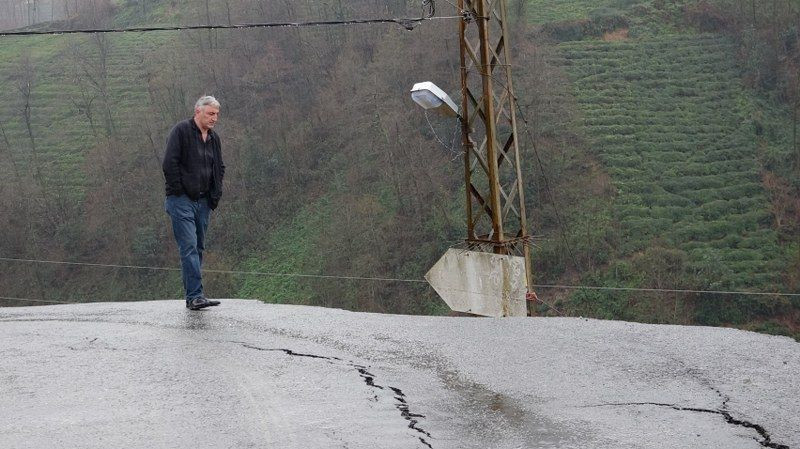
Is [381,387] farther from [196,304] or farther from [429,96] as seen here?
[429,96]

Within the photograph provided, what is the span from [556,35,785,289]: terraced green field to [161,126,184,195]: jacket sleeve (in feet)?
85.1

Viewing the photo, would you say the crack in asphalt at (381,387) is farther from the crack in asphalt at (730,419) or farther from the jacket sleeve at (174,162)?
the jacket sleeve at (174,162)

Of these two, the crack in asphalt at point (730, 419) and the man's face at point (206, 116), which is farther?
the man's face at point (206, 116)

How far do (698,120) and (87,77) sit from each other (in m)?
39.0

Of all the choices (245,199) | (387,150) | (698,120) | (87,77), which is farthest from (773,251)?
(87,77)

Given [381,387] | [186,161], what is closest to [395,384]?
[381,387]

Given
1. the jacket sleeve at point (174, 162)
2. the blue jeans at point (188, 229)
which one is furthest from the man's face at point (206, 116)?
the blue jeans at point (188, 229)

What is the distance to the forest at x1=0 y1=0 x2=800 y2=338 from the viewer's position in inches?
1391

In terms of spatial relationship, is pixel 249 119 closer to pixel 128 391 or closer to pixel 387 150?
pixel 387 150

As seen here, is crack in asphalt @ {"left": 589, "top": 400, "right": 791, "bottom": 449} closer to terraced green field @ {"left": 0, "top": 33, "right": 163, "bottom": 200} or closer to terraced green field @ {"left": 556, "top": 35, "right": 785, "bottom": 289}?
terraced green field @ {"left": 556, "top": 35, "right": 785, "bottom": 289}

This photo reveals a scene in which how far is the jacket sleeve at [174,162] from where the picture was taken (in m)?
9.60

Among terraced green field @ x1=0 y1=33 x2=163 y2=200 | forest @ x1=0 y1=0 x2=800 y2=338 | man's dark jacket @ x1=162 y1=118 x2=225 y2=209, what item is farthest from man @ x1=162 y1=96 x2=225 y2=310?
terraced green field @ x1=0 y1=33 x2=163 y2=200

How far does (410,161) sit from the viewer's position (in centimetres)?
4459

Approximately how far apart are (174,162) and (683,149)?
32879mm
